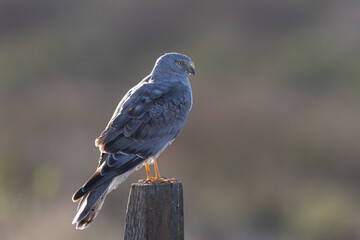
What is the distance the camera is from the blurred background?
8.54 metres

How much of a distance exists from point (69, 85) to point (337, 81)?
5818mm

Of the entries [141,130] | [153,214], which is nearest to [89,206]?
[153,214]

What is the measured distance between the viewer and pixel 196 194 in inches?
359

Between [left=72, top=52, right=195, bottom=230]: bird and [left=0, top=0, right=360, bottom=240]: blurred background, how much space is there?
9.17 feet

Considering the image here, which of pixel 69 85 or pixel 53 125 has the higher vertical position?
pixel 69 85

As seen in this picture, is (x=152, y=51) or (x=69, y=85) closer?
(x=69, y=85)

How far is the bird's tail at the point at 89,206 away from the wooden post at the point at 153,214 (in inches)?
18.6

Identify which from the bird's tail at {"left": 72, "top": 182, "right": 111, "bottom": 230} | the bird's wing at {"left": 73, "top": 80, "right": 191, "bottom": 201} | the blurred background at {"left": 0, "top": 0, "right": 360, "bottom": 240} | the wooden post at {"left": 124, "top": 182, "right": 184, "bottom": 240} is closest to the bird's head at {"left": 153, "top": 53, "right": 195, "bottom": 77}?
the bird's wing at {"left": 73, "top": 80, "right": 191, "bottom": 201}

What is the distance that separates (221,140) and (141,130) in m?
4.96

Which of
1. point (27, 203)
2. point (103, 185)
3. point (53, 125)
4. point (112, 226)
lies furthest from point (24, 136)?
point (103, 185)

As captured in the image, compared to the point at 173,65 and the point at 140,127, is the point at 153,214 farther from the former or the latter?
the point at 173,65

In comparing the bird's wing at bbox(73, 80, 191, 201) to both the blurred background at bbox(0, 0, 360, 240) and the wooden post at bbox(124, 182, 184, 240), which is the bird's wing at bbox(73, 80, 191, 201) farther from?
the blurred background at bbox(0, 0, 360, 240)

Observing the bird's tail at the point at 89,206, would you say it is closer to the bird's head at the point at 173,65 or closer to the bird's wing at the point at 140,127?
the bird's wing at the point at 140,127

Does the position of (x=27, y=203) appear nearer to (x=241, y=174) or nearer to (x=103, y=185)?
(x=241, y=174)
